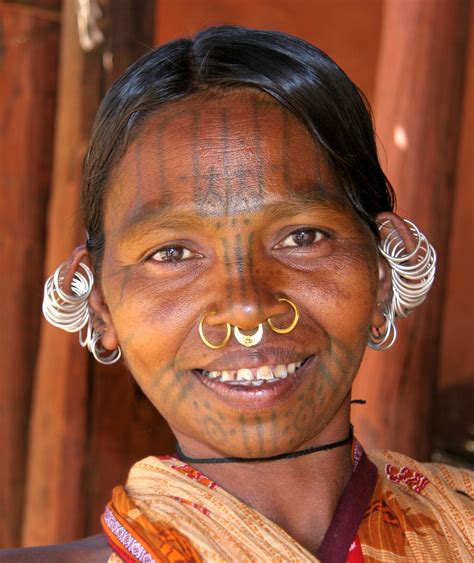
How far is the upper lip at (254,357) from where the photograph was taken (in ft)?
5.94

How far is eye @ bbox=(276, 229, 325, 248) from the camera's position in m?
1.91

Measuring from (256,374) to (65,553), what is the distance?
1.66 feet

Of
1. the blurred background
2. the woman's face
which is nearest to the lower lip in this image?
the woman's face

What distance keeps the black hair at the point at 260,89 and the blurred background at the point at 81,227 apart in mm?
1360

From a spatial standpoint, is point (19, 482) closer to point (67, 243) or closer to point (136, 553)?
point (67, 243)

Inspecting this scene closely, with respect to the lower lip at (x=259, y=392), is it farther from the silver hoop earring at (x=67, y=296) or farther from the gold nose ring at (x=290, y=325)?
the silver hoop earring at (x=67, y=296)

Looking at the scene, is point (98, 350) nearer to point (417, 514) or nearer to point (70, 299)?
point (70, 299)

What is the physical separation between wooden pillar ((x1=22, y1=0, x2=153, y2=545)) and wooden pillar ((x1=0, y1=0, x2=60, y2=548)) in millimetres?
102

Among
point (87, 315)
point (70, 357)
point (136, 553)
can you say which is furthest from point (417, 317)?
point (136, 553)

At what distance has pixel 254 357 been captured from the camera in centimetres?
181

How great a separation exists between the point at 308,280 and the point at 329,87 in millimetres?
397

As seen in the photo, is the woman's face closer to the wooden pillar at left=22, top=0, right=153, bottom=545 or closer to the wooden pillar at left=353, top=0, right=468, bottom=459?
the wooden pillar at left=353, top=0, right=468, bottom=459

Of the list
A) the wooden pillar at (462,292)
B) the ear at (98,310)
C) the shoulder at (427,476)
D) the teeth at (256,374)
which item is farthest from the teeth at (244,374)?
the wooden pillar at (462,292)

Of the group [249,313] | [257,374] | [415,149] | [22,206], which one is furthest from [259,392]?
[22,206]
